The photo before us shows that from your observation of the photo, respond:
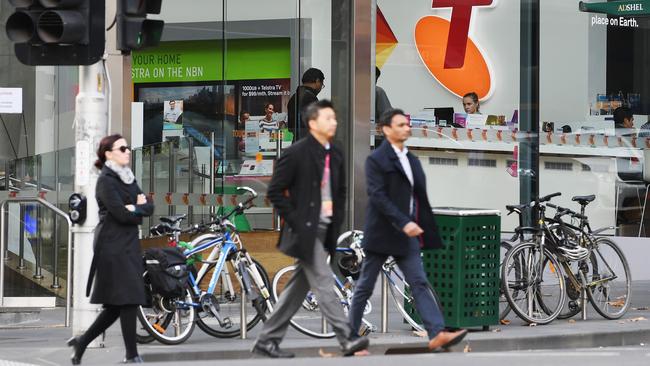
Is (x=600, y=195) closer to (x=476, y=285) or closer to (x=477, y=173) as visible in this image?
(x=477, y=173)

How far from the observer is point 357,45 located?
15859mm

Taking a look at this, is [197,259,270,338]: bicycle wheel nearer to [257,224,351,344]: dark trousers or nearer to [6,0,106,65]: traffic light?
[257,224,351,344]: dark trousers

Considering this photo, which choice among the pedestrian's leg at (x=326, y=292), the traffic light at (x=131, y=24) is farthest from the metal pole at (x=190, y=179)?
the pedestrian's leg at (x=326, y=292)

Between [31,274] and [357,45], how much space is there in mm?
4548

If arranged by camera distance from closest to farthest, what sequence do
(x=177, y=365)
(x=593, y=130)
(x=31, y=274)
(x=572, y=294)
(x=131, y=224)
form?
(x=177, y=365), (x=131, y=224), (x=572, y=294), (x=31, y=274), (x=593, y=130)

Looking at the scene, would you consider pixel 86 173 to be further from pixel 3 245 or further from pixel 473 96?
pixel 473 96

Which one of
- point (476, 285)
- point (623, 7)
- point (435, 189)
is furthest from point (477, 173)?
point (476, 285)

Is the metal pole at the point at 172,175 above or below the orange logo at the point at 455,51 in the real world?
below

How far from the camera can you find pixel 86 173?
1045cm

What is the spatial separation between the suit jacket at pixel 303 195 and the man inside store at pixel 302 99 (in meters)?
6.11

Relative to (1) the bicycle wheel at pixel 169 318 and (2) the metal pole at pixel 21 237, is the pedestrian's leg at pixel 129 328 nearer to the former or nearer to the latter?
(1) the bicycle wheel at pixel 169 318

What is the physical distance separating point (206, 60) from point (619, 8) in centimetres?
542

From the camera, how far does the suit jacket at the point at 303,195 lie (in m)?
9.45

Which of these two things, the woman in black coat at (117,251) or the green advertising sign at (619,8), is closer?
the woman in black coat at (117,251)
